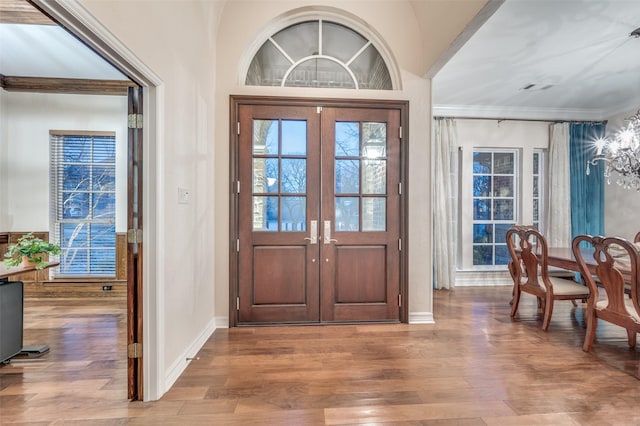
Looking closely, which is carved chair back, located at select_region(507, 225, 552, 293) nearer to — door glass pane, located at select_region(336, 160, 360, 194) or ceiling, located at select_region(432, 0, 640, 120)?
door glass pane, located at select_region(336, 160, 360, 194)

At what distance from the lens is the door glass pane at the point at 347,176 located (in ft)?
10.8

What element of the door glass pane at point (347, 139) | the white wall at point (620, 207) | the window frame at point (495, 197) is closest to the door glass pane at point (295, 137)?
the door glass pane at point (347, 139)

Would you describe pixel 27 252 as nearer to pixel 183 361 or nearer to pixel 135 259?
pixel 135 259

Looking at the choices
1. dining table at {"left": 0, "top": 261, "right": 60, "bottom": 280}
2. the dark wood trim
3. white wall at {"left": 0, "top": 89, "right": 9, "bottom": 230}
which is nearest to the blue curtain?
the dark wood trim

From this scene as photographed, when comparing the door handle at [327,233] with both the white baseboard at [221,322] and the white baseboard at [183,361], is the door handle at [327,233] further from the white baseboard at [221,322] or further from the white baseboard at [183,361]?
the white baseboard at [183,361]

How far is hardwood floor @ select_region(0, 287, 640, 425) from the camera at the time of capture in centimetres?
181

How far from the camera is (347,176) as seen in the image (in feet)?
10.8

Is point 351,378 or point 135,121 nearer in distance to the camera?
point 135,121

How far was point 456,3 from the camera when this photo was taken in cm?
244

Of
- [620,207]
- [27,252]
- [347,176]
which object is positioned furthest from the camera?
[620,207]

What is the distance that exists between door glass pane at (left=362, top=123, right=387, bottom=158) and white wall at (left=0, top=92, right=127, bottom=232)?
3.57 m

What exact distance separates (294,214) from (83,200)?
11.3 ft

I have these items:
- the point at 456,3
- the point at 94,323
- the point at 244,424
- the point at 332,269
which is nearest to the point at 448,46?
the point at 456,3

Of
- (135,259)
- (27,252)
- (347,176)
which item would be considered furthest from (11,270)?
(347,176)
